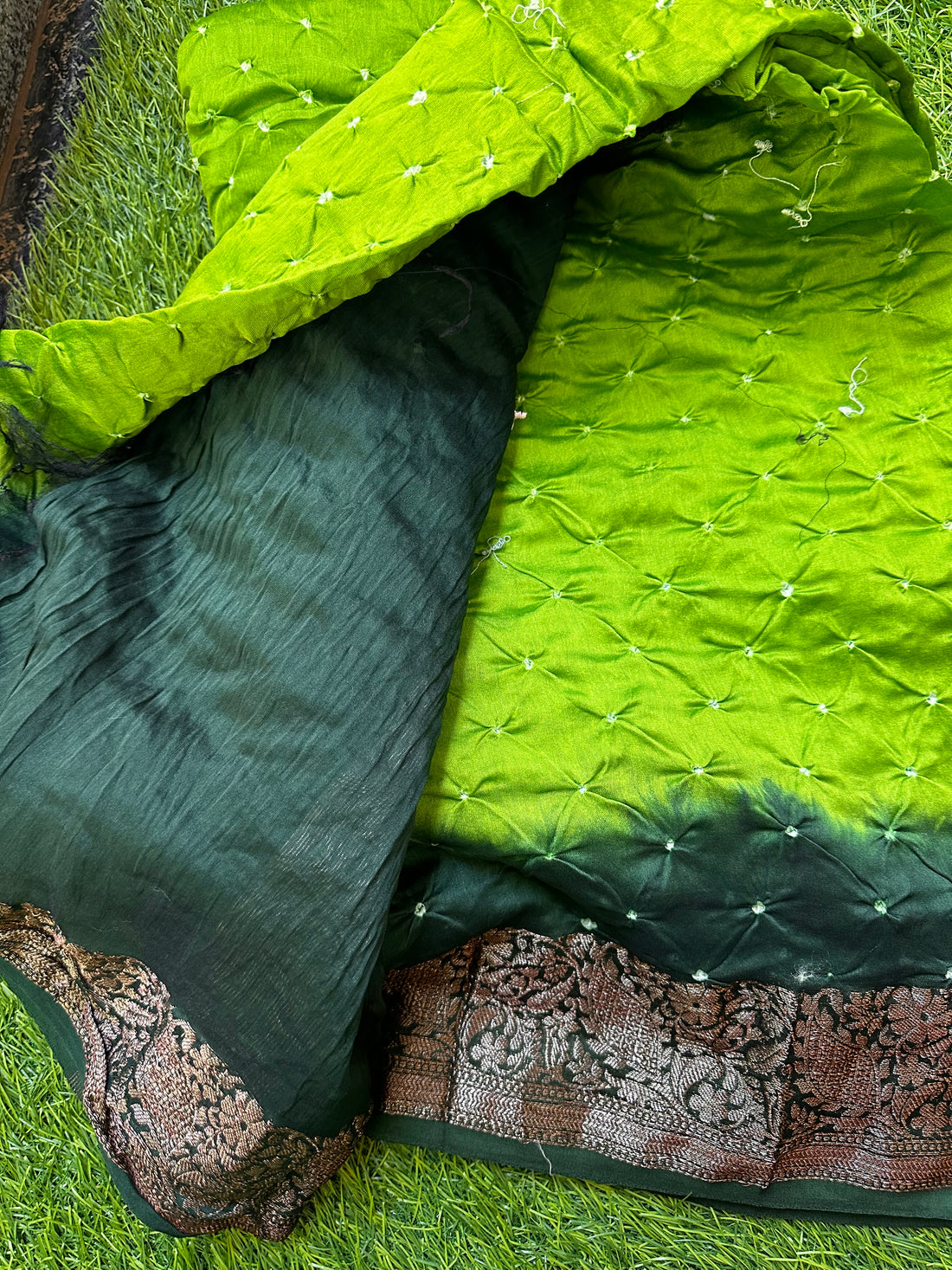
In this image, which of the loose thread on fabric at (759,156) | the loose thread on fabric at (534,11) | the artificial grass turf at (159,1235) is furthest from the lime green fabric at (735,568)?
the artificial grass turf at (159,1235)

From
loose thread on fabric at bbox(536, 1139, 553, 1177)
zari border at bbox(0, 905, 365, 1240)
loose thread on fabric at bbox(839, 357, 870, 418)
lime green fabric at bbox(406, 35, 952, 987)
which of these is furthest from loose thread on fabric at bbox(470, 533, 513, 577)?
loose thread on fabric at bbox(536, 1139, 553, 1177)

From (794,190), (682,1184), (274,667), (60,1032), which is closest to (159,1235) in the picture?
(60,1032)

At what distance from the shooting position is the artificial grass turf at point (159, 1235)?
0.88m

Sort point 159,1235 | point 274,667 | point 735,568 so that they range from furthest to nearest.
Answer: point 159,1235, point 735,568, point 274,667

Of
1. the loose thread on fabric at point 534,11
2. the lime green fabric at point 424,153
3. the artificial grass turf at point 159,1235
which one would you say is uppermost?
the loose thread on fabric at point 534,11

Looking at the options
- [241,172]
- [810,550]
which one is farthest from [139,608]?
[810,550]

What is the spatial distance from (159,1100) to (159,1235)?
0.35 meters

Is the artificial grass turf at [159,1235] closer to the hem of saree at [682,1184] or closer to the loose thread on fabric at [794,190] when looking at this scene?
the hem of saree at [682,1184]

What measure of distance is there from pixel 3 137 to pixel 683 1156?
1426 millimetres

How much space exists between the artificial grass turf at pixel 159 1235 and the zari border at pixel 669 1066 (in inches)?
4.3

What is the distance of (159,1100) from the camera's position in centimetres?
72

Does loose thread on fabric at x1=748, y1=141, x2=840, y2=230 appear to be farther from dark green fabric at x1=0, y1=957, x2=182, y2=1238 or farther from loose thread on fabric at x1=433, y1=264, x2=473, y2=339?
dark green fabric at x1=0, y1=957, x2=182, y2=1238

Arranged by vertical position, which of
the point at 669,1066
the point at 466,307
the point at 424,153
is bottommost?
the point at 669,1066

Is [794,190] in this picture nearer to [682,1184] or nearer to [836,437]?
[836,437]
